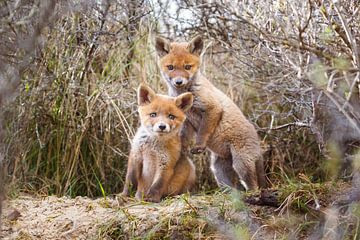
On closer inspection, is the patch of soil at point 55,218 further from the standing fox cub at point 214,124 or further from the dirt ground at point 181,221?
the standing fox cub at point 214,124

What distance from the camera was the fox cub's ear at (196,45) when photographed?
6617 mm

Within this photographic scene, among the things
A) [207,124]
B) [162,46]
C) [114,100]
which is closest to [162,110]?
[207,124]

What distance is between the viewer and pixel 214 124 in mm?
6473

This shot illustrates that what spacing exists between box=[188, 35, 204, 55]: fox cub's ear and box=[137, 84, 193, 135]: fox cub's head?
676mm

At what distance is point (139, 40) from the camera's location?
764cm

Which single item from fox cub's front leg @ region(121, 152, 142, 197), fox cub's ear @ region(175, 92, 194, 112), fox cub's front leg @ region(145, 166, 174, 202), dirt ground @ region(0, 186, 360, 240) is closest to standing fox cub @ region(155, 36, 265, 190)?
fox cub's ear @ region(175, 92, 194, 112)

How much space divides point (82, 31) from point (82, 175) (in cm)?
146

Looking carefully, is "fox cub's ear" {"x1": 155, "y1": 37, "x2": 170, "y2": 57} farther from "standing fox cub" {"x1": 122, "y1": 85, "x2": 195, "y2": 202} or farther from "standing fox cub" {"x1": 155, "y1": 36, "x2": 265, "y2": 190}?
"standing fox cub" {"x1": 122, "y1": 85, "x2": 195, "y2": 202}

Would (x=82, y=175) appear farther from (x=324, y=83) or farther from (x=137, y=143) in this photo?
(x=324, y=83)

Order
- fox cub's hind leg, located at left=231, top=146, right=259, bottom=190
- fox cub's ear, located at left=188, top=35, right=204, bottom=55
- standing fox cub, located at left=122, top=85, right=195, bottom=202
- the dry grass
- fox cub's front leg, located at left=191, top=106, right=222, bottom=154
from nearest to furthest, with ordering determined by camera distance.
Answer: standing fox cub, located at left=122, top=85, right=195, bottom=202, fox cub's hind leg, located at left=231, top=146, right=259, bottom=190, fox cub's front leg, located at left=191, top=106, right=222, bottom=154, the dry grass, fox cub's ear, located at left=188, top=35, right=204, bottom=55

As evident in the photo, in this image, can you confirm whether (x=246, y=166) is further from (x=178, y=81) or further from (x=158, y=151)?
(x=178, y=81)

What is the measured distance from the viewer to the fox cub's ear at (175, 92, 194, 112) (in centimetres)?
613

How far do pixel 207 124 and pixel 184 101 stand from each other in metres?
0.41

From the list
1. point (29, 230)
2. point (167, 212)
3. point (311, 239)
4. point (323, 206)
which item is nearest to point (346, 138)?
point (323, 206)
